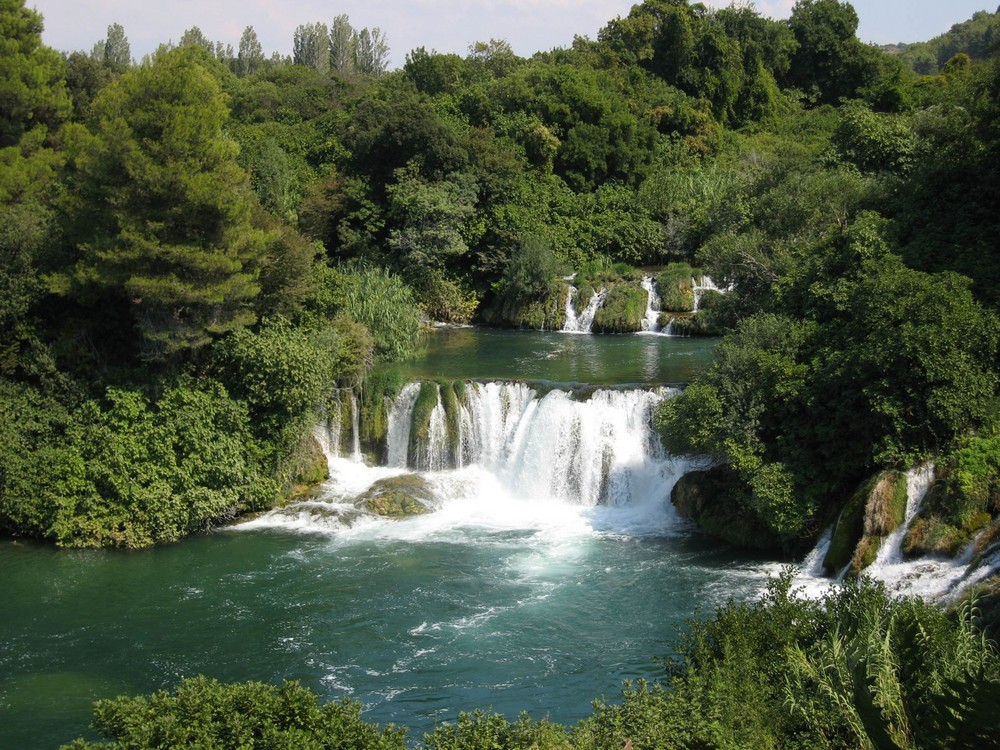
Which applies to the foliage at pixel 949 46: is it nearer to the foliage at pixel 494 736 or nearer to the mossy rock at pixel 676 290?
the mossy rock at pixel 676 290

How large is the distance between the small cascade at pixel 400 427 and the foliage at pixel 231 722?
13.6 metres

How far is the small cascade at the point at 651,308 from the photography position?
104 ft

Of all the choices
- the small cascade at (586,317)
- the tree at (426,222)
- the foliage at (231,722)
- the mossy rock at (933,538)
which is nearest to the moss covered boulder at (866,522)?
the mossy rock at (933,538)

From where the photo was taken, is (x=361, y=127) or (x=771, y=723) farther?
(x=361, y=127)

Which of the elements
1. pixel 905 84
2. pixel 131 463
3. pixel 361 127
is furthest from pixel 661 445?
pixel 905 84

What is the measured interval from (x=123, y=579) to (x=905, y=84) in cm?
4185

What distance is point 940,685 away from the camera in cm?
794

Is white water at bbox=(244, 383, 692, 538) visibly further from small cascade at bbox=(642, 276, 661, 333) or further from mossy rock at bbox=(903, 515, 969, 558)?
small cascade at bbox=(642, 276, 661, 333)

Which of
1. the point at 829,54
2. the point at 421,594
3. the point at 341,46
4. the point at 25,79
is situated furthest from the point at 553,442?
the point at 341,46

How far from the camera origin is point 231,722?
7777 mm

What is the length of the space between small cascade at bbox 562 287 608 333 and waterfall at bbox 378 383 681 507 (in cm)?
1104

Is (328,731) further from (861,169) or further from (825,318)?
(861,169)

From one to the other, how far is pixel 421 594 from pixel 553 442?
6.00 metres

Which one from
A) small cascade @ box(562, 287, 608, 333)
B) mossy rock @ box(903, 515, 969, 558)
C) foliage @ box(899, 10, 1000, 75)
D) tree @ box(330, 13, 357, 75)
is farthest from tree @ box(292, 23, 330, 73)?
mossy rock @ box(903, 515, 969, 558)
